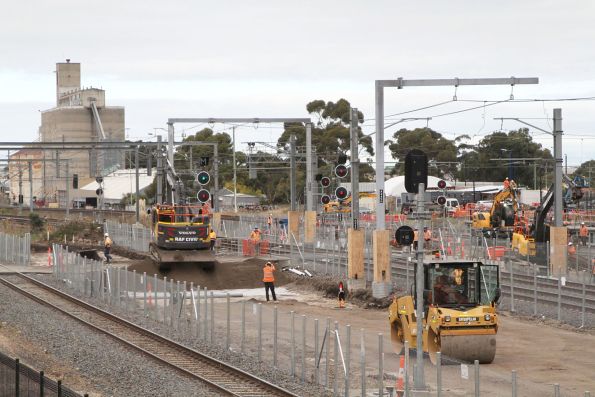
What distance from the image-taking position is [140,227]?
223 feet

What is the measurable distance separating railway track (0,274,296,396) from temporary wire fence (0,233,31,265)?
16563 millimetres

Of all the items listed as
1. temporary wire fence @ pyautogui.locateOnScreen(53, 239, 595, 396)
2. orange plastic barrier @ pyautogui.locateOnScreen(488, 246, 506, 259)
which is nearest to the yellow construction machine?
temporary wire fence @ pyautogui.locateOnScreen(53, 239, 595, 396)

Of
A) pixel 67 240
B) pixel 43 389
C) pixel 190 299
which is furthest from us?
pixel 67 240

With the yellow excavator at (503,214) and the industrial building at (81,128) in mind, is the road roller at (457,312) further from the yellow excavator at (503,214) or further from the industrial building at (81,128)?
the industrial building at (81,128)

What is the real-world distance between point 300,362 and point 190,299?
730 centimetres

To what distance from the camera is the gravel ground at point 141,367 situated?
21.2 metres

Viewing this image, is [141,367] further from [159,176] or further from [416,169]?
[159,176]

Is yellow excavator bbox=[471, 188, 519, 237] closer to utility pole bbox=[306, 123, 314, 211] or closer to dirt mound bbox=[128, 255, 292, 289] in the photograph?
utility pole bbox=[306, 123, 314, 211]

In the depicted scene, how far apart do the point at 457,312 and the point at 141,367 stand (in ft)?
23.5

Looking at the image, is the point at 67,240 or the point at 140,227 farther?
the point at 67,240

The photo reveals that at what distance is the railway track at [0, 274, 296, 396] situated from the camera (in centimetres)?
2167

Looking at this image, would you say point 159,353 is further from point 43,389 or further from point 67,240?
point 67,240

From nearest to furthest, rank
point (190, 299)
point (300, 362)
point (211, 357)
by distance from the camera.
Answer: point (300, 362)
point (211, 357)
point (190, 299)

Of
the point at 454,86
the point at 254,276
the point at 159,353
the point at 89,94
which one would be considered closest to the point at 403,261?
the point at 254,276
